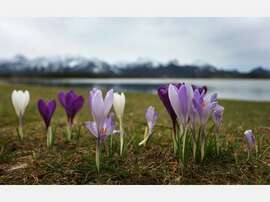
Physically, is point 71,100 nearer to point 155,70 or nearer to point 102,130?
point 102,130

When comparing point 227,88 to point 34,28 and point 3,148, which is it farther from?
point 3,148

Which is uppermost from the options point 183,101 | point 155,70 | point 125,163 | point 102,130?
point 155,70

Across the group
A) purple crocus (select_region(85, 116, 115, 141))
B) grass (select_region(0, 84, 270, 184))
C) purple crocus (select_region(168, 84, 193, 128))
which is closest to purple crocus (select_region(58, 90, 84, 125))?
grass (select_region(0, 84, 270, 184))

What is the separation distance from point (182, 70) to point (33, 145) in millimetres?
1640

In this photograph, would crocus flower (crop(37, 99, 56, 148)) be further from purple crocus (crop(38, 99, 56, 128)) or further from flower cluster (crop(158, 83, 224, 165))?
flower cluster (crop(158, 83, 224, 165))

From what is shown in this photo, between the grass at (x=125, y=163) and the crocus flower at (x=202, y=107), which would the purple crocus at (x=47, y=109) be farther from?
the crocus flower at (x=202, y=107)

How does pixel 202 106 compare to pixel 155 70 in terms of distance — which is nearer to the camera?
pixel 202 106

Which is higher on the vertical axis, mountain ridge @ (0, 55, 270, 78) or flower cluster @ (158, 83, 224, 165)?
mountain ridge @ (0, 55, 270, 78)

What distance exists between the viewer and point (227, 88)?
2607 mm

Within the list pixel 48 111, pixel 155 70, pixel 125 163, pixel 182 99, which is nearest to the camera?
pixel 182 99

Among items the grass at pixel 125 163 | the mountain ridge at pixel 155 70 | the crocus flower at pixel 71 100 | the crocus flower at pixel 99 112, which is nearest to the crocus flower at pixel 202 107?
the grass at pixel 125 163

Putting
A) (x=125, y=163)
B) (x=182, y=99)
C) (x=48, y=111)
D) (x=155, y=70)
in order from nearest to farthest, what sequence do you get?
(x=182, y=99), (x=125, y=163), (x=48, y=111), (x=155, y=70)

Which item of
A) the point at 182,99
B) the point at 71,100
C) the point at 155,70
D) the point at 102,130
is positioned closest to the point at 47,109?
the point at 71,100

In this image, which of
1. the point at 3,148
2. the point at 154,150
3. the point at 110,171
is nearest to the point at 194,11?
the point at 154,150
